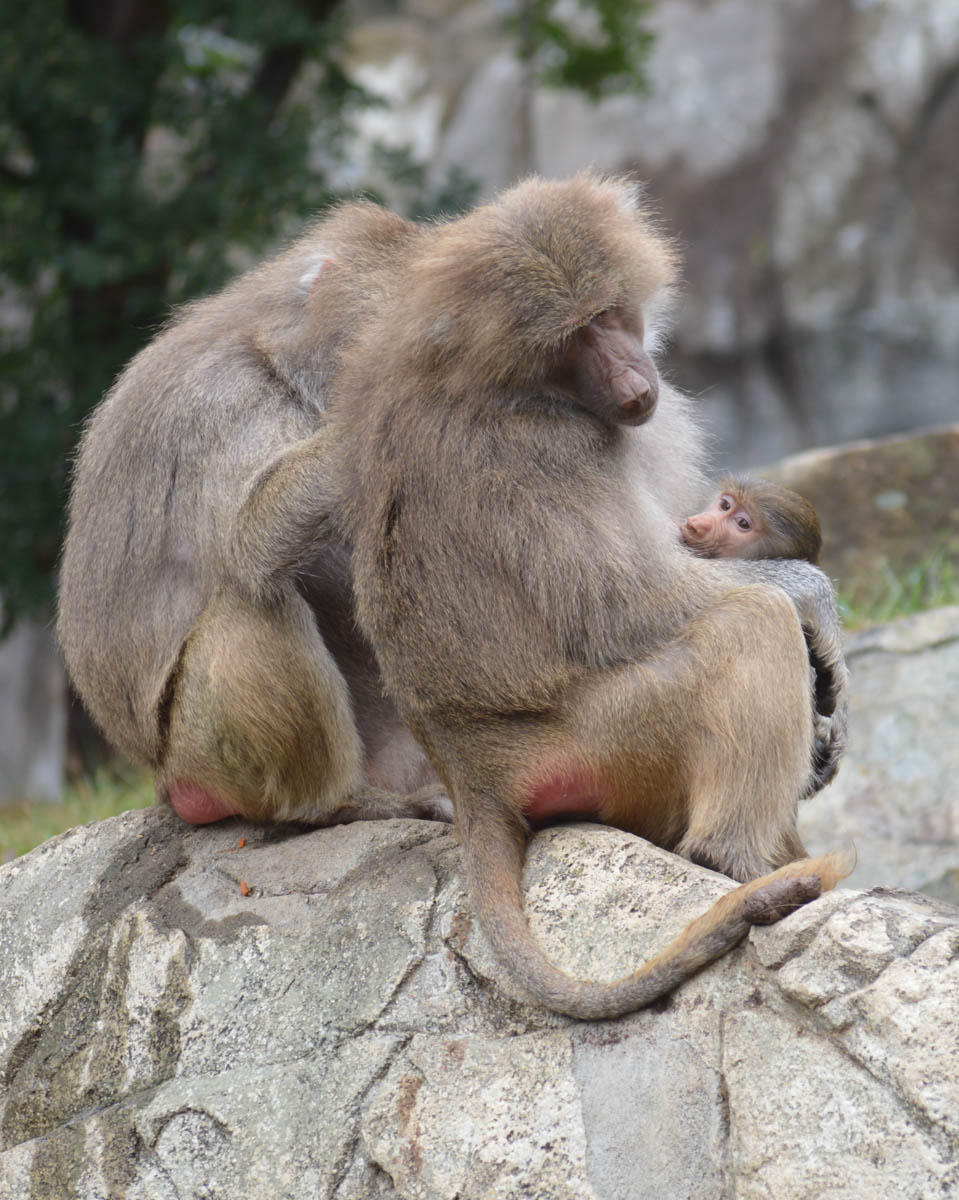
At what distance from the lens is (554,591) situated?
3125mm

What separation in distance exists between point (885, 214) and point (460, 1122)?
10280 mm

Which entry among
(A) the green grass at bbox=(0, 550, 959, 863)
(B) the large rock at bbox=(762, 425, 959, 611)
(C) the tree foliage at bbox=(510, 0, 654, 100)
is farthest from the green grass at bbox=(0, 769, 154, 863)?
(C) the tree foliage at bbox=(510, 0, 654, 100)

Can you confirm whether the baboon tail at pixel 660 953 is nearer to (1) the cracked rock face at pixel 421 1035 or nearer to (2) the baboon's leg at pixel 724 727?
(1) the cracked rock face at pixel 421 1035

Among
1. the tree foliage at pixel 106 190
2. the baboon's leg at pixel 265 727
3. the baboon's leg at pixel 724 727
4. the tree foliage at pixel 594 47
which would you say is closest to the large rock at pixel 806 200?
the tree foliage at pixel 594 47

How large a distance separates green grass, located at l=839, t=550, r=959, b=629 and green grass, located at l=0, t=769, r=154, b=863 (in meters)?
2.98

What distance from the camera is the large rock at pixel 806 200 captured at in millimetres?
11531

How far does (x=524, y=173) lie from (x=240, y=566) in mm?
8847

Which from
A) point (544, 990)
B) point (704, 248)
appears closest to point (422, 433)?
point (544, 990)

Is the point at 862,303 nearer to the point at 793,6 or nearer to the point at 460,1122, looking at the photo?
the point at 793,6

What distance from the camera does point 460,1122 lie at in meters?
2.74

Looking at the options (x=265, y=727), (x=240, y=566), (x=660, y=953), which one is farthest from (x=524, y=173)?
(x=660, y=953)

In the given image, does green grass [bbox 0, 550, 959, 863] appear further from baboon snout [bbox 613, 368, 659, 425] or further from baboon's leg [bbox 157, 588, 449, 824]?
baboon snout [bbox 613, 368, 659, 425]

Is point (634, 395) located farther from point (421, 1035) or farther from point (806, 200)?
point (806, 200)

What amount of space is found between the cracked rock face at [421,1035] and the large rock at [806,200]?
28.8 feet
